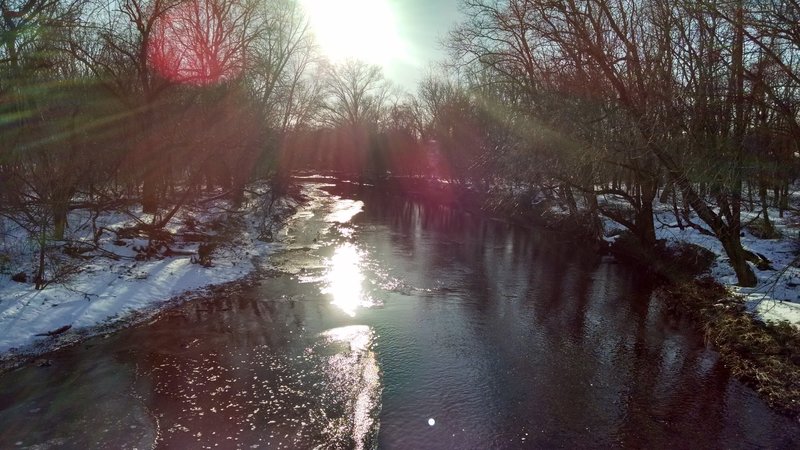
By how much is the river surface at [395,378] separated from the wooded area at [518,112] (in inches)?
144

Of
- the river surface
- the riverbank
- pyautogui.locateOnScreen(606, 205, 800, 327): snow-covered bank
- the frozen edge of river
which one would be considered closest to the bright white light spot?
the river surface

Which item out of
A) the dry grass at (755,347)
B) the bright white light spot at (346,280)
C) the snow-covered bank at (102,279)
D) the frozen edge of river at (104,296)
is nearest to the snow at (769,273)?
the dry grass at (755,347)

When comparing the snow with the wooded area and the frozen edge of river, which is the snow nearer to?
the wooded area

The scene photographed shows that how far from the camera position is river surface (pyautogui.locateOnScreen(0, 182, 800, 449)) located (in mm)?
6457

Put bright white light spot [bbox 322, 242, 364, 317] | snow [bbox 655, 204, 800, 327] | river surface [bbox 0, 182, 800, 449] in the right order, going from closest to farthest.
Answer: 1. river surface [bbox 0, 182, 800, 449]
2. snow [bbox 655, 204, 800, 327]
3. bright white light spot [bbox 322, 242, 364, 317]

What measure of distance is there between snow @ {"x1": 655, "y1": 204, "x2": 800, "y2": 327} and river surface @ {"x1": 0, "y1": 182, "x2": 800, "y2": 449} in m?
1.64

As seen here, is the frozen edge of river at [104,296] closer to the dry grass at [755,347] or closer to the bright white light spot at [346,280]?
the bright white light spot at [346,280]

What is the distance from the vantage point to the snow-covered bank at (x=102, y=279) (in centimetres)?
921

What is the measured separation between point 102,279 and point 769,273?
54.8ft

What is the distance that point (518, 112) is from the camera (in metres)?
16.8

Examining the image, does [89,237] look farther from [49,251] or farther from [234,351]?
[234,351]

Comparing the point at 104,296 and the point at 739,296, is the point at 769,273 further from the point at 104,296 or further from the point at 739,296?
the point at 104,296

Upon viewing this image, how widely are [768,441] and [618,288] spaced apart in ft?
25.2

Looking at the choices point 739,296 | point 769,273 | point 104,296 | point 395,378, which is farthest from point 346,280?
point 769,273
